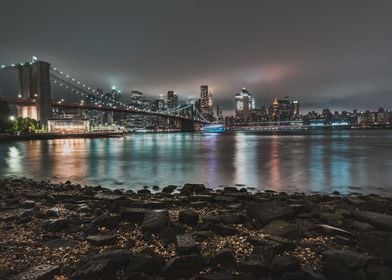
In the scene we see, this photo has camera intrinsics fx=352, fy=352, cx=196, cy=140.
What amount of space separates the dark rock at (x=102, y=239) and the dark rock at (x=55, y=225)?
0.96 m

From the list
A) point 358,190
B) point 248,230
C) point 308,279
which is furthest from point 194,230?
point 358,190

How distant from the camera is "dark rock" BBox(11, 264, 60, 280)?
4266mm

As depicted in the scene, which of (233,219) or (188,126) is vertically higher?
(188,126)

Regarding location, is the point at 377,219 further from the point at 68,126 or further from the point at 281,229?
the point at 68,126

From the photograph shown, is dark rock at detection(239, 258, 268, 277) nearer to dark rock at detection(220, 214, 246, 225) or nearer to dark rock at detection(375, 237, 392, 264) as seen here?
dark rock at detection(375, 237, 392, 264)

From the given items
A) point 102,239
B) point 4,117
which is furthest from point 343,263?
point 4,117

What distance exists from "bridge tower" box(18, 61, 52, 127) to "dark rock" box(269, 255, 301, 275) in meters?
91.4

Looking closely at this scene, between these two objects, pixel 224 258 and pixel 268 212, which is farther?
pixel 268 212

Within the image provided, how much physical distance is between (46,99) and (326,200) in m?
89.4

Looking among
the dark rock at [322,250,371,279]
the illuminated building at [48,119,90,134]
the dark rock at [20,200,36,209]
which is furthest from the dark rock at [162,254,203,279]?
the illuminated building at [48,119,90,134]

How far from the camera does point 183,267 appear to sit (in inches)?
178

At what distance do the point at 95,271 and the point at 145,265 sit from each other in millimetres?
612

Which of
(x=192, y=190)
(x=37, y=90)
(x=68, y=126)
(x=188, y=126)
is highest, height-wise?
(x=37, y=90)

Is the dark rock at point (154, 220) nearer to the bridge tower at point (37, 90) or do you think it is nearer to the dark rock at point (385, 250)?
the dark rock at point (385, 250)
